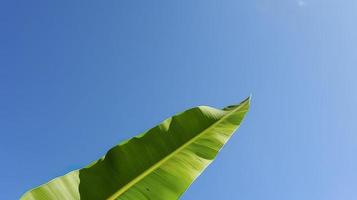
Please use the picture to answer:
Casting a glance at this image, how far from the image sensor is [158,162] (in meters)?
2.26

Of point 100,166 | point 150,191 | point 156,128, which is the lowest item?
point 150,191

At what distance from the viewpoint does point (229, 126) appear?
240cm

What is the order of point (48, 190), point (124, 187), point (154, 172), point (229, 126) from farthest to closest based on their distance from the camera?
point (229, 126)
point (154, 172)
point (124, 187)
point (48, 190)

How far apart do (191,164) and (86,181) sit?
0.64m

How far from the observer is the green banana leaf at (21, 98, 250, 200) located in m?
2.00

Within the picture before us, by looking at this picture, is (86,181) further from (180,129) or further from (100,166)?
(180,129)

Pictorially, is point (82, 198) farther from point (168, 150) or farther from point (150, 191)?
point (168, 150)

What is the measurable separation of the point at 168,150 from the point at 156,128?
0.15 m

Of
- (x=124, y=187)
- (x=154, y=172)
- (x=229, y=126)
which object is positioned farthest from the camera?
(x=229, y=126)

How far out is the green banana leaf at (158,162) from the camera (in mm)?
2002

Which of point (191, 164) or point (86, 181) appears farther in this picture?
point (191, 164)

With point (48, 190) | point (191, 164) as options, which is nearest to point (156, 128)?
point (191, 164)

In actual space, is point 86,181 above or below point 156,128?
below

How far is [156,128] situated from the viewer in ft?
7.63
